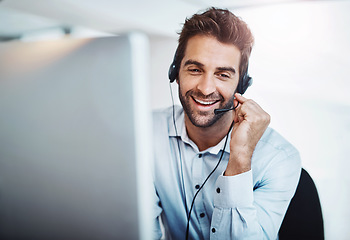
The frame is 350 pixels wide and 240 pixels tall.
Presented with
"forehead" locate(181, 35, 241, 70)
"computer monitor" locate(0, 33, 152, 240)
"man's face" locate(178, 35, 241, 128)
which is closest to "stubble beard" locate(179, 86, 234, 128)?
"man's face" locate(178, 35, 241, 128)

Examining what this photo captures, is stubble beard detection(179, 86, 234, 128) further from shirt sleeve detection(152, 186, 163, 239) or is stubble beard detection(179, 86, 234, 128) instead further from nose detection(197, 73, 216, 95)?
shirt sleeve detection(152, 186, 163, 239)

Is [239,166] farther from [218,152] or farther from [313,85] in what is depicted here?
[313,85]

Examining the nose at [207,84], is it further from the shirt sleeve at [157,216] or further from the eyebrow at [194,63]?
the shirt sleeve at [157,216]

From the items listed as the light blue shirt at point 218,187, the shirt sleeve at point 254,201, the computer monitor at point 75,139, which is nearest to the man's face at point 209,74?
the light blue shirt at point 218,187

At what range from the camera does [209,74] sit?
1059 mm

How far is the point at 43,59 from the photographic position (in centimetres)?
59

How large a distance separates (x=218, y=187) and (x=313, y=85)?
500mm

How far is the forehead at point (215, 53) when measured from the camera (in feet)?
3.44

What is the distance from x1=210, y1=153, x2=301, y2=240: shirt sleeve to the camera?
3.07 ft

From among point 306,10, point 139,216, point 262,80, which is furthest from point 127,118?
point 306,10

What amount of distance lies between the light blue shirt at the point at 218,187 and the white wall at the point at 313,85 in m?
0.09

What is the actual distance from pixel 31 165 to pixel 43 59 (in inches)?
8.1

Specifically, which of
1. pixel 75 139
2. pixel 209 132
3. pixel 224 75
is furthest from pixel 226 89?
pixel 75 139

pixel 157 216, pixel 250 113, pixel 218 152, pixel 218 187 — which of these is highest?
pixel 250 113
